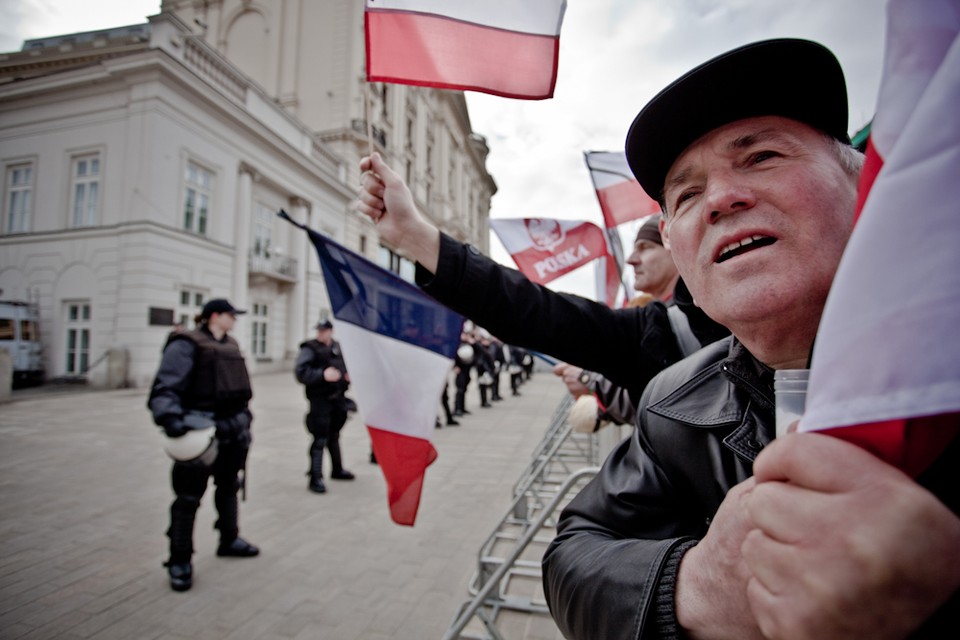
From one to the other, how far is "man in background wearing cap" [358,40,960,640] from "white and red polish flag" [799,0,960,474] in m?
0.05

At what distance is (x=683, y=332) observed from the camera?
1.81 metres

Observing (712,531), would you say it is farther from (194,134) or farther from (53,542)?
(194,134)

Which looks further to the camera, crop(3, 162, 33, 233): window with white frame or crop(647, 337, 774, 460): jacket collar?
crop(3, 162, 33, 233): window with white frame

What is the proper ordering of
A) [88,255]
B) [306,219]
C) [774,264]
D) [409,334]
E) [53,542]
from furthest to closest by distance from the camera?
[306,219]
[88,255]
[53,542]
[409,334]
[774,264]

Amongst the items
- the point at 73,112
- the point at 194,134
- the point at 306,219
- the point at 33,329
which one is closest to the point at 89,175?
the point at 73,112

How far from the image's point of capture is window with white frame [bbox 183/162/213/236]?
15953 mm

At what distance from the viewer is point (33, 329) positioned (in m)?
15.0

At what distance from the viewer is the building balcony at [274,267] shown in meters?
19.3

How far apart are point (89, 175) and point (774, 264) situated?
20370mm

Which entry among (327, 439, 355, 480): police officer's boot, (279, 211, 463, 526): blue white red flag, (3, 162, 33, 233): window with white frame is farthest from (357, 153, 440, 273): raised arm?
(3, 162, 33, 233): window with white frame

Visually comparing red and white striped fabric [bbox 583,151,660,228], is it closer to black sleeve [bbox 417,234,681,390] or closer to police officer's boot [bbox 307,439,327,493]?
black sleeve [bbox 417,234,681,390]

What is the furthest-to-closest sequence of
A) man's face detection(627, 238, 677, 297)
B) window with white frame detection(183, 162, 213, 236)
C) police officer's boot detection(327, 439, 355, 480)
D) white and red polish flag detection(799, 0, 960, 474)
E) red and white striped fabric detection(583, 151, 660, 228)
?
window with white frame detection(183, 162, 213, 236) → police officer's boot detection(327, 439, 355, 480) → red and white striped fabric detection(583, 151, 660, 228) → man's face detection(627, 238, 677, 297) → white and red polish flag detection(799, 0, 960, 474)

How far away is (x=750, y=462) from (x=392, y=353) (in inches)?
81.9

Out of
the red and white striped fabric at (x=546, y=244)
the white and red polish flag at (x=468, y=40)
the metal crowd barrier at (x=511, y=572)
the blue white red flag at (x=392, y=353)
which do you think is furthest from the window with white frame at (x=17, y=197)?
the white and red polish flag at (x=468, y=40)
